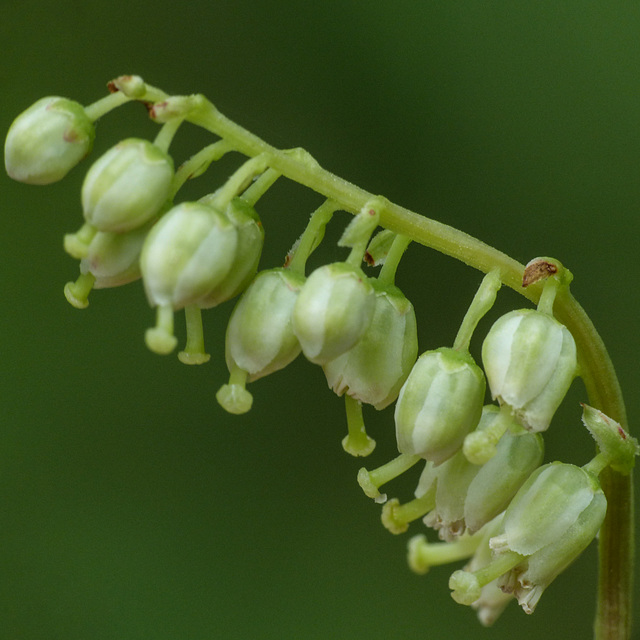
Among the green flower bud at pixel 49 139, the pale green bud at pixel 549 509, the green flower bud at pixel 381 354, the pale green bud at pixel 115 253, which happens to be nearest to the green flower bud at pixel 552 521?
the pale green bud at pixel 549 509

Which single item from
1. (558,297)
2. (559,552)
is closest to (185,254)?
(558,297)

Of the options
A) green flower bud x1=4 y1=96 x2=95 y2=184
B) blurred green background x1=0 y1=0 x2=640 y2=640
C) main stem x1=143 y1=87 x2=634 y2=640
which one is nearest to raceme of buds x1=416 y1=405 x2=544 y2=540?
main stem x1=143 y1=87 x2=634 y2=640

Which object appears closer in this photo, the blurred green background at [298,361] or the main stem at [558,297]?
the main stem at [558,297]

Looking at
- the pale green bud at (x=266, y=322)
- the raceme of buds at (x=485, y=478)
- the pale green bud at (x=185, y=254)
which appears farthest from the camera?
the raceme of buds at (x=485, y=478)

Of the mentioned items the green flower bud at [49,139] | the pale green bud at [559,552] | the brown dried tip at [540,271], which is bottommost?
the pale green bud at [559,552]

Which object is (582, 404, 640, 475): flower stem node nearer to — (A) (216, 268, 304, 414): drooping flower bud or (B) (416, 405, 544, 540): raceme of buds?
(B) (416, 405, 544, 540): raceme of buds

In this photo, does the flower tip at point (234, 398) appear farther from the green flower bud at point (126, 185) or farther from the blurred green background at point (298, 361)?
the blurred green background at point (298, 361)

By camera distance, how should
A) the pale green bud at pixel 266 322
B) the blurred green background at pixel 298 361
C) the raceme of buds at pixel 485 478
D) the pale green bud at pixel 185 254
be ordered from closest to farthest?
1. the pale green bud at pixel 185 254
2. the pale green bud at pixel 266 322
3. the raceme of buds at pixel 485 478
4. the blurred green background at pixel 298 361

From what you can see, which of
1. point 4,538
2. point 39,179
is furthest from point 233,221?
point 4,538
